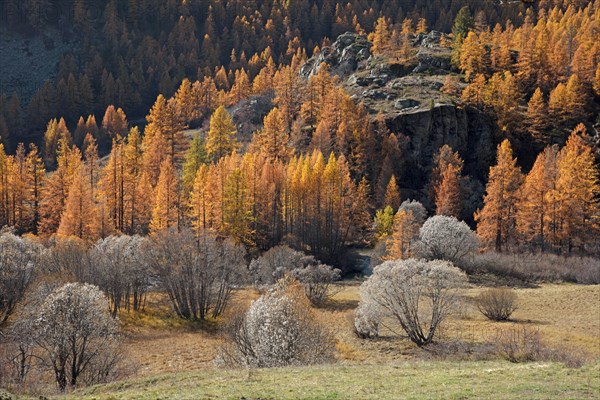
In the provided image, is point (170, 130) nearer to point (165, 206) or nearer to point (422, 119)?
point (165, 206)

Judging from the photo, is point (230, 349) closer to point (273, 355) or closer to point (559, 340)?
point (273, 355)

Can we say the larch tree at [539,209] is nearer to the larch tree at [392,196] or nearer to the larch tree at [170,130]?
the larch tree at [392,196]

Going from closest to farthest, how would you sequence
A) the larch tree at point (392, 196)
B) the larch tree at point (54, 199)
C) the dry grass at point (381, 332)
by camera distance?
1. the dry grass at point (381, 332)
2. the larch tree at point (54, 199)
3. the larch tree at point (392, 196)

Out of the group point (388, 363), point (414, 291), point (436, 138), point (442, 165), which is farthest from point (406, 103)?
point (388, 363)

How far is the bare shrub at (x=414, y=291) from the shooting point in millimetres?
38219

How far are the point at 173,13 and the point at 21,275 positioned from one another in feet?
572

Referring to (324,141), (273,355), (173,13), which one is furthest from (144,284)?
(173,13)

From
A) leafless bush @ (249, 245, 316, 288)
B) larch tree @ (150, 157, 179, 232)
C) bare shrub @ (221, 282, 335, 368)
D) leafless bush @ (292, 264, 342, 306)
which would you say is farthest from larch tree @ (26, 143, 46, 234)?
bare shrub @ (221, 282, 335, 368)

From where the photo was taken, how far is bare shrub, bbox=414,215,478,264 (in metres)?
66.8

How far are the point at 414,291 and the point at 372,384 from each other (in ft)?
60.6

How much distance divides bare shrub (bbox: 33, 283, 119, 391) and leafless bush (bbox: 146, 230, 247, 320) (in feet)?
60.8

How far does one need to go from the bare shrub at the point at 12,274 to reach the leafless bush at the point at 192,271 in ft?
36.6

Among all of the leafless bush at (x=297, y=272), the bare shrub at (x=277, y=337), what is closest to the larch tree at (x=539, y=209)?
the leafless bush at (x=297, y=272)

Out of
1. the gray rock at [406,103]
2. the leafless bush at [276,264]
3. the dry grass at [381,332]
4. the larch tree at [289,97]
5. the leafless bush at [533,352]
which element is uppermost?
the larch tree at [289,97]
